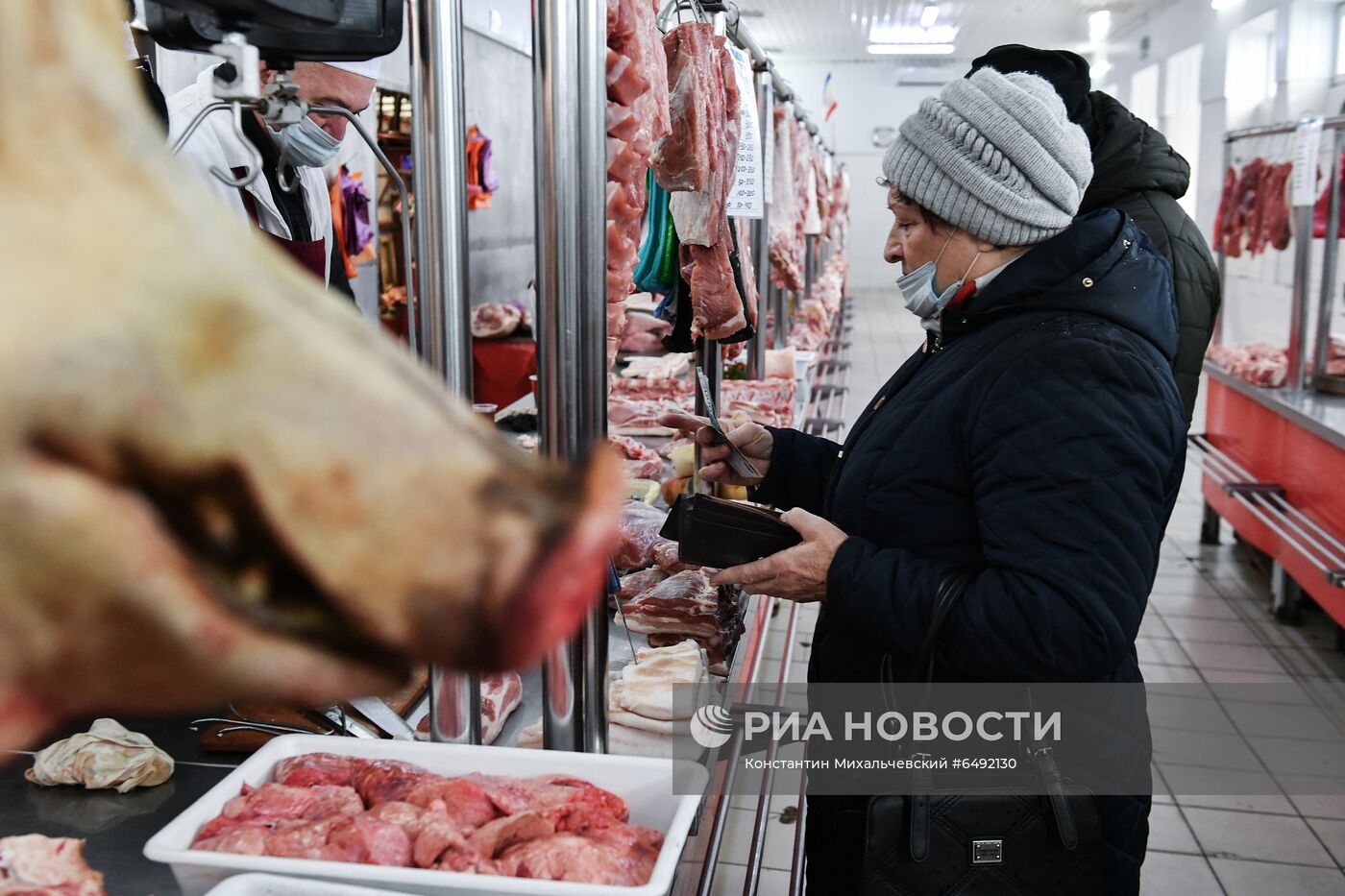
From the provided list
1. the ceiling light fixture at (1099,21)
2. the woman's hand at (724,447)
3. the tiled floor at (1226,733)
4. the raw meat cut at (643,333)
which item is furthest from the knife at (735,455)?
the ceiling light fixture at (1099,21)

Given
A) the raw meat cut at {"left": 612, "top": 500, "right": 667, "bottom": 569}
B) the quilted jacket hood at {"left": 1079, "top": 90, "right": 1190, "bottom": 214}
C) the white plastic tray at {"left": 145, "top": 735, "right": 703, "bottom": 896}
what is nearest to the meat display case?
the quilted jacket hood at {"left": 1079, "top": 90, "right": 1190, "bottom": 214}

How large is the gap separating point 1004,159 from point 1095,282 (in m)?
0.25

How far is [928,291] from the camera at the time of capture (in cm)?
201

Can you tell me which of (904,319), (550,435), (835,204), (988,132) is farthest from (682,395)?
(904,319)

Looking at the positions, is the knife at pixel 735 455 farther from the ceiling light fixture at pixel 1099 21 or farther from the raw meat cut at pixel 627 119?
the ceiling light fixture at pixel 1099 21

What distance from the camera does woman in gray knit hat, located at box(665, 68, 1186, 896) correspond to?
169 centimetres

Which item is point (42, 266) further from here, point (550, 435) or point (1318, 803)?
point (1318, 803)

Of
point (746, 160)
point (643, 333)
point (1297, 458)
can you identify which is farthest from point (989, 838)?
point (643, 333)

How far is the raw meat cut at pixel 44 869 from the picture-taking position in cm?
122

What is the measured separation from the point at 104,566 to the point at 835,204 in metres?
13.6

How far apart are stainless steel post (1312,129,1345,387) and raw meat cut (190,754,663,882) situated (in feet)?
17.7

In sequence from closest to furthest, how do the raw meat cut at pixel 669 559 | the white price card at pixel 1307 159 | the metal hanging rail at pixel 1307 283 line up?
the raw meat cut at pixel 669 559 → the white price card at pixel 1307 159 → the metal hanging rail at pixel 1307 283

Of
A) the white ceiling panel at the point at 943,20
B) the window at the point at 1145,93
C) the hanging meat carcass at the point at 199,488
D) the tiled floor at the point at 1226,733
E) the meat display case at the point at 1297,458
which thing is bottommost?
the tiled floor at the point at 1226,733

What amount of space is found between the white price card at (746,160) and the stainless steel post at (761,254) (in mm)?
1191
